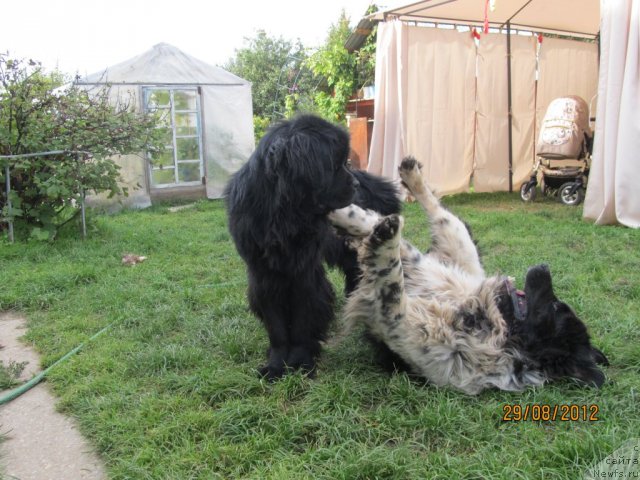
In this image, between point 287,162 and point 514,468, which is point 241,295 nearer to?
point 287,162

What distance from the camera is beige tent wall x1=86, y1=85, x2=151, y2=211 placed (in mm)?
8914

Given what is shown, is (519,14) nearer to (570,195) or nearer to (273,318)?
(570,195)

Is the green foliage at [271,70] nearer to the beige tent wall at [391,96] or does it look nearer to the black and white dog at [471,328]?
the beige tent wall at [391,96]

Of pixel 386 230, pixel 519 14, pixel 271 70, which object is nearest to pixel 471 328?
pixel 386 230

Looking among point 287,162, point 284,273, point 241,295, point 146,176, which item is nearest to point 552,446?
point 284,273

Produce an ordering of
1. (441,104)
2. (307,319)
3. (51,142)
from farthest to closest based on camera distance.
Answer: (441,104) → (51,142) → (307,319)

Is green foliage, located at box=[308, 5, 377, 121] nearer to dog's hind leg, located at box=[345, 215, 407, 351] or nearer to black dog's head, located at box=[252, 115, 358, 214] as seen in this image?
black dog's head, located at box=[252, 115, 358, 214]

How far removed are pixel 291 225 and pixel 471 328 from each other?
41.0 inches

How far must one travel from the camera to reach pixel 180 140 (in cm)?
1015

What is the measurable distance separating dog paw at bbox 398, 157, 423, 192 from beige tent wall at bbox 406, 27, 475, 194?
5063 mm

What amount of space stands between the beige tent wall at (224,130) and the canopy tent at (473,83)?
3.14m

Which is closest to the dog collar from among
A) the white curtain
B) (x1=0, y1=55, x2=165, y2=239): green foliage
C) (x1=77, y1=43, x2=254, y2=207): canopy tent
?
the white curtain

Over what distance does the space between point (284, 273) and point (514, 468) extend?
138cm

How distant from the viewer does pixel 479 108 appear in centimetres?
929
